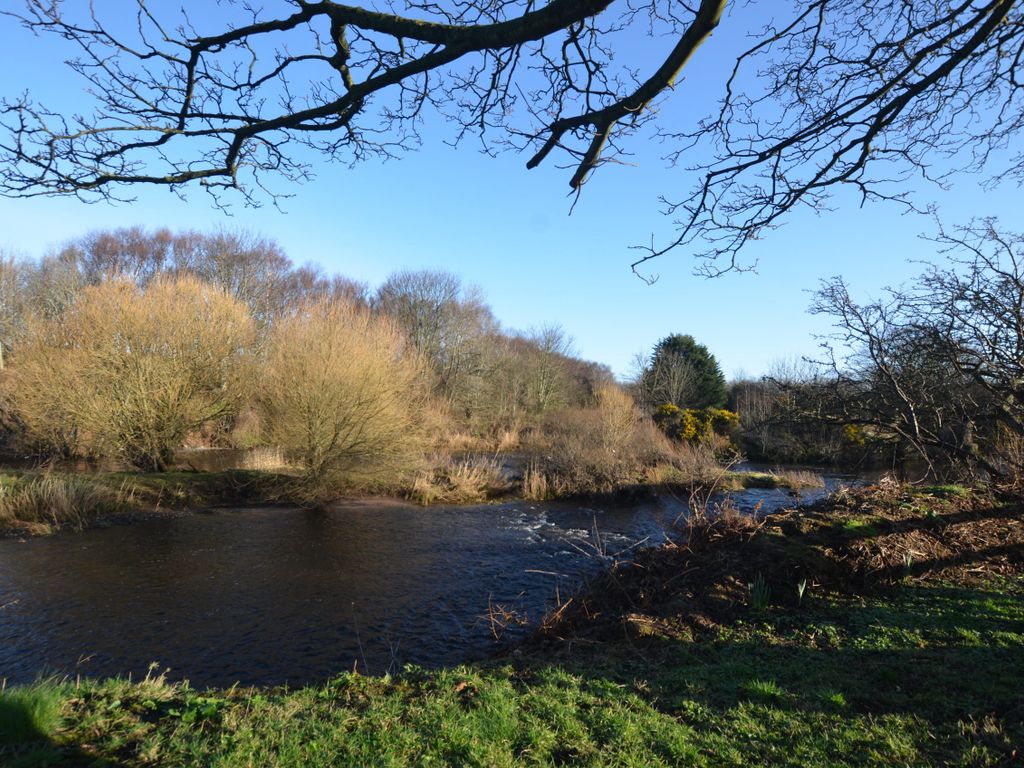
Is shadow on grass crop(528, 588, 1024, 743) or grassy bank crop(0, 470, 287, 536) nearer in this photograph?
shadow on grass crop(528, 588, 1024, 743)

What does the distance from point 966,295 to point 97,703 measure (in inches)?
348

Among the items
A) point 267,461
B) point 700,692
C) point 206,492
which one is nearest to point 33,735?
point 700,692

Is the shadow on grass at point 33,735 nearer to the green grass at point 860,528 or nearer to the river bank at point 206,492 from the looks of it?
the green grass at point 860,528

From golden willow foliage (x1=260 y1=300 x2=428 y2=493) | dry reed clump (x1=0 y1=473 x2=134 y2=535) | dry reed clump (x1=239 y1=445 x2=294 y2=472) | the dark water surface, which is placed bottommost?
the dark water surface

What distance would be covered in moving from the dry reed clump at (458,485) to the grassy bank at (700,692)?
36.0 ft

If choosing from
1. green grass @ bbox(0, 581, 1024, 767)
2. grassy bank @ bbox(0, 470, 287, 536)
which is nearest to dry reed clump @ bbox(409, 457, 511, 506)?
grassy bank @ bbox(0, 470, 287, 536)

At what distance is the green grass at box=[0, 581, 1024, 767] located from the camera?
306cm

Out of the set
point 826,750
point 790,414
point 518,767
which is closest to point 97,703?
point 518,767

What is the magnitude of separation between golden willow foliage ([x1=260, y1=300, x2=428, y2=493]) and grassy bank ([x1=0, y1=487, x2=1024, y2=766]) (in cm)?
1080

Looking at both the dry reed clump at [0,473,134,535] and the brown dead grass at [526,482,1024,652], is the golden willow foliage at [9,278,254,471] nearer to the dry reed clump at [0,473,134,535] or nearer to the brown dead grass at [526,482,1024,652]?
the dry reed clump at [0,473,134,535]

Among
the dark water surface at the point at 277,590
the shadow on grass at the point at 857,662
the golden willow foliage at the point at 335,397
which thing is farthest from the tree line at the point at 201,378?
the shadow on grass at the point at 857,662

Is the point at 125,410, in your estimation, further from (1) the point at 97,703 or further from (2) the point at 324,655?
(1) the point at 97,703

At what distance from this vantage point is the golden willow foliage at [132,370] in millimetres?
15539

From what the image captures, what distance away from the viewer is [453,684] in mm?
4363
